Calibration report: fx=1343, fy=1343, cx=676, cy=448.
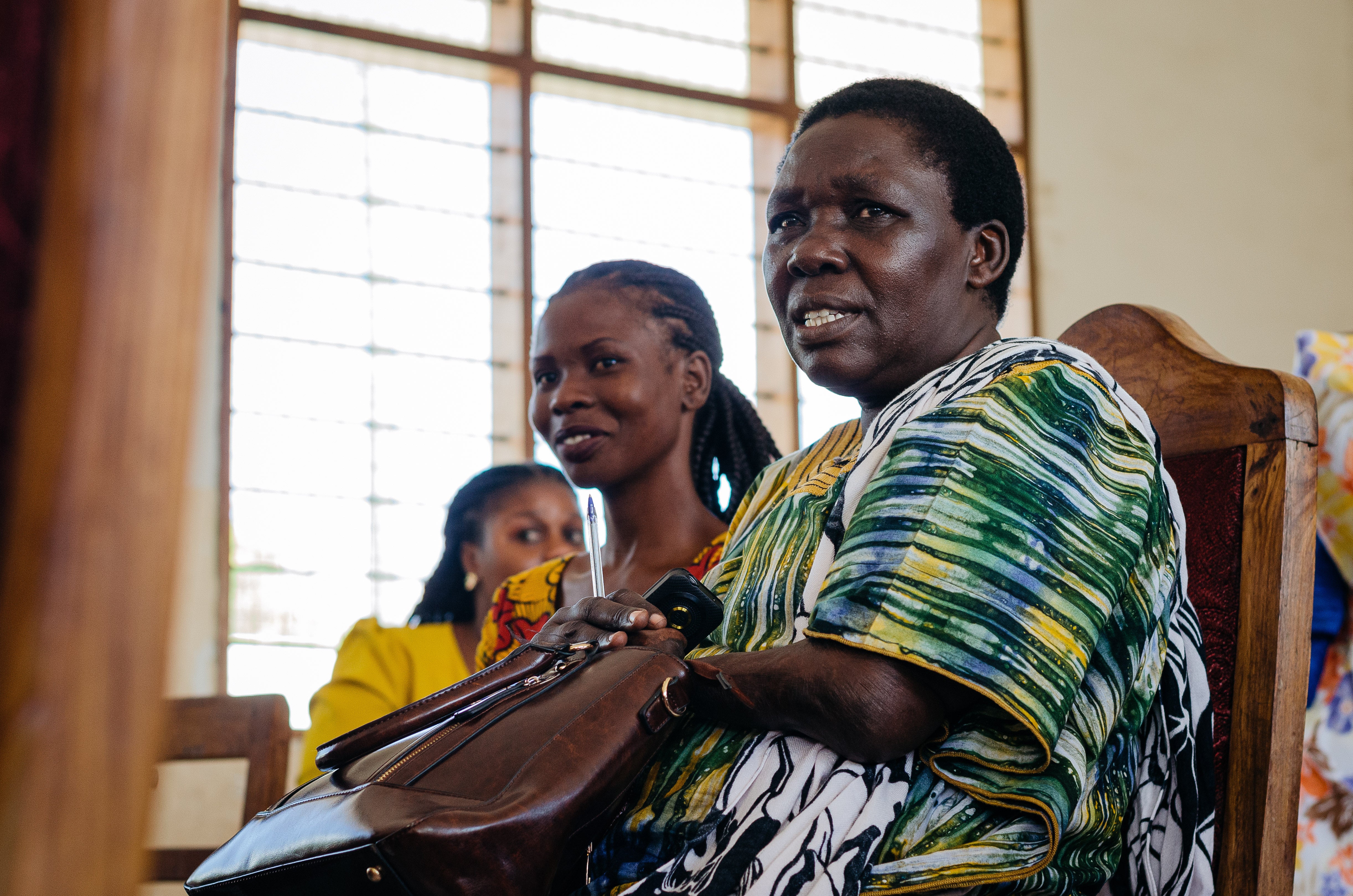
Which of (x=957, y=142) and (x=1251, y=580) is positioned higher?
(x=957, y=142)

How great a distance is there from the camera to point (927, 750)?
1.11 m

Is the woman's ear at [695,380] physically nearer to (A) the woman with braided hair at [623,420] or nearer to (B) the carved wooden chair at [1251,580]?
(A) the woman with braided hair at [623,420]

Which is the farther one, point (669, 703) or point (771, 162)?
point (771, 162)

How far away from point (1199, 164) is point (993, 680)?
6147 millimetres

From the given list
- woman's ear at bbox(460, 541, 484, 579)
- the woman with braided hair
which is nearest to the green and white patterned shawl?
the woman with braided hair

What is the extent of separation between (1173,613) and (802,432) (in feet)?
15.0

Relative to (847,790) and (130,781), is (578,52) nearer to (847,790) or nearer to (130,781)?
(847,790)

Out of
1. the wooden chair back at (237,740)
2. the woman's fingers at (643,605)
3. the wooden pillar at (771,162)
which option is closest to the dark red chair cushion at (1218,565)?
the woman's fingers at (643,605)

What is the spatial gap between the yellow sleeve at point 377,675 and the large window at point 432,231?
1.46 m

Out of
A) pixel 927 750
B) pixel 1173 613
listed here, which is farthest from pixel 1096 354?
pixel 927 750

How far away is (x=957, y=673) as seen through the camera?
1.03 m

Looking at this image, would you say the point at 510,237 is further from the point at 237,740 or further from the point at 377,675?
the point at 237,740

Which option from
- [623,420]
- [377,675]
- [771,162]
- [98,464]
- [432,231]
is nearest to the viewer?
[98,464]

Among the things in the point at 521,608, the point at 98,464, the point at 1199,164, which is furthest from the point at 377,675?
the point at 1199,164
